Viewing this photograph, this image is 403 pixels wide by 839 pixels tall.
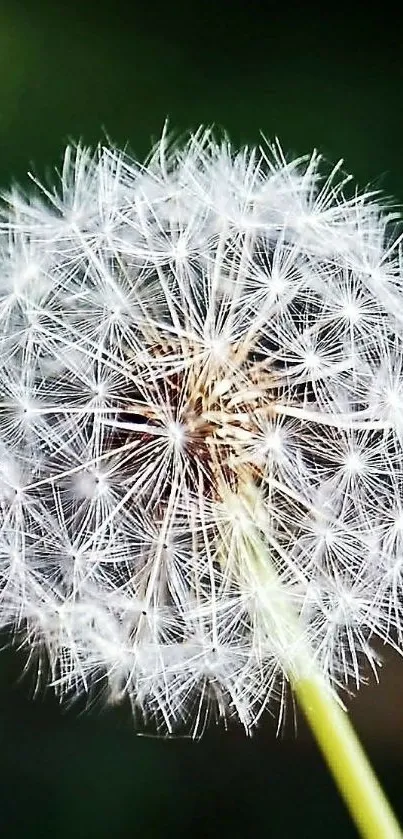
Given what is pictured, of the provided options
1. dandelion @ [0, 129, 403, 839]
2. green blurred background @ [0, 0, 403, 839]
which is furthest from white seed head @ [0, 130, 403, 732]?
green blurred background @ [0, 0, 403, 839]

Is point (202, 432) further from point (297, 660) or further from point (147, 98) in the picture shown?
point (147, 98)

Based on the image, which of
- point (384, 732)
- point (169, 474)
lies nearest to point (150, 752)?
point (384, 732)

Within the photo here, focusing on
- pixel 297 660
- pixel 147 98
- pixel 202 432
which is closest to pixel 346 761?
pixel 297 660

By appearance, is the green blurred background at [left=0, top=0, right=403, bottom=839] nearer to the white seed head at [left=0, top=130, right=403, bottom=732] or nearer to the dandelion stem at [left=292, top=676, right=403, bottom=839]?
the dandelion stem at [left=292, top=676, right=403, bottom=839]

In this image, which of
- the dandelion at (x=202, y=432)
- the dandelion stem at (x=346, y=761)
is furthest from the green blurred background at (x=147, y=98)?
the dandelion at (x=202, y=432)

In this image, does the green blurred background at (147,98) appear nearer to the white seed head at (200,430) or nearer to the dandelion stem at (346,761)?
the dandelion stem at (346,761)
